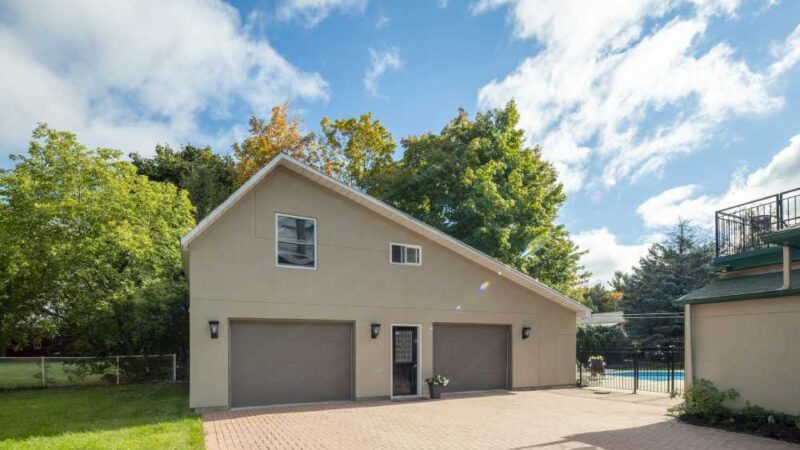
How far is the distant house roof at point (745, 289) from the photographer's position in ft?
32.7

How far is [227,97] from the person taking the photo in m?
19.9

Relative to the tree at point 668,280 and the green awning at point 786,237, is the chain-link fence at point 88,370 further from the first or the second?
the tree at point 668,280

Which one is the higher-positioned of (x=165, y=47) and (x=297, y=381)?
(x=165, y=47)

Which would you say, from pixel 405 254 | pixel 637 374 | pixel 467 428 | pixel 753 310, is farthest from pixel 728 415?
pixel 405 254

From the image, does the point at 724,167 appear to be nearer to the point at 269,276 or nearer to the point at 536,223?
the point at 536,223

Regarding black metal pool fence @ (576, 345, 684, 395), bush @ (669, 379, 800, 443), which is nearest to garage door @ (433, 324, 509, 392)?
black metal pool fence @ (576, 345, 684, 395)

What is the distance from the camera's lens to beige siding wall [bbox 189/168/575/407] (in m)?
11.7

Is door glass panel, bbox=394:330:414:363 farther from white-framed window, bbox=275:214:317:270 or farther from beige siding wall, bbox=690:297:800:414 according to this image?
beige siding wall, bbox=690:297:800:414

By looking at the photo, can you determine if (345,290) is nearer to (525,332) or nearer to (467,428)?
(467,428)

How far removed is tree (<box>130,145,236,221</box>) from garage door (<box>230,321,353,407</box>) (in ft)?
57.7

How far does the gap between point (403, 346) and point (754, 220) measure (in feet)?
29.2

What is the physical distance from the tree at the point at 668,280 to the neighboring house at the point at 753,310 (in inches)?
735

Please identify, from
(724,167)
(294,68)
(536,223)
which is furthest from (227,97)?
(724,167)

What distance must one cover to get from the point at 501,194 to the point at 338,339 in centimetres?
1348
